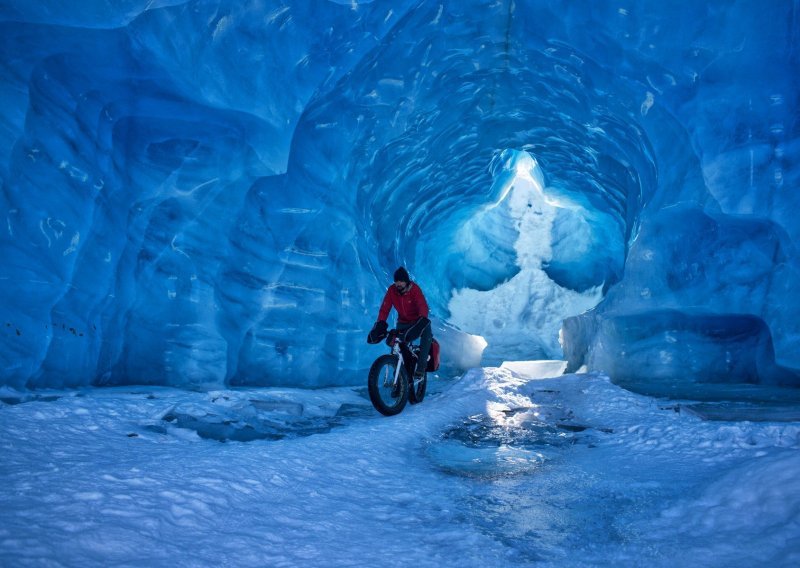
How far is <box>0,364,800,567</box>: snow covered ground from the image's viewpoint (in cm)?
204

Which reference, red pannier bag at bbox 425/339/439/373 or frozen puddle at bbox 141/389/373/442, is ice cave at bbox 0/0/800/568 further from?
red pannier bag at bbox 425/339/439/373

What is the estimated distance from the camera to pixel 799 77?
707 centimetres

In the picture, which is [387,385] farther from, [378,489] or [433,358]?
[378,489]

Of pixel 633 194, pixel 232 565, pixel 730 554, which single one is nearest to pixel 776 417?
pixel 730 554

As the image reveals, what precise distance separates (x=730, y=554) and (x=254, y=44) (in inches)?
250

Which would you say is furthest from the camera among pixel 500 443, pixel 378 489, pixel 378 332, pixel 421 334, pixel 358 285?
pixel 358 285

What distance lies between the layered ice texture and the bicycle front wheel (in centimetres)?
239

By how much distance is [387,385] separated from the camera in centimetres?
576

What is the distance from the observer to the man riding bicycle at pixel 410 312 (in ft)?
20.3

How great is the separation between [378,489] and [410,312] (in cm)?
341

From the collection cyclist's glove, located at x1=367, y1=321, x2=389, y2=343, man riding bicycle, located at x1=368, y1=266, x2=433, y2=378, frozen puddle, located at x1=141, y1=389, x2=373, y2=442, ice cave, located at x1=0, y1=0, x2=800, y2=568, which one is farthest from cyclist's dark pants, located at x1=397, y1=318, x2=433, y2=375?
frozen puddle, located at x1=141, y1=389, x2=373, y2=442

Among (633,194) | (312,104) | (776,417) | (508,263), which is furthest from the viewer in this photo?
(508,263)

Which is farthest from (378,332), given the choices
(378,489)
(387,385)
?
(378,489)

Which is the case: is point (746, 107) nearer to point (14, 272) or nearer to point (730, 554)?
point (730, 554)
